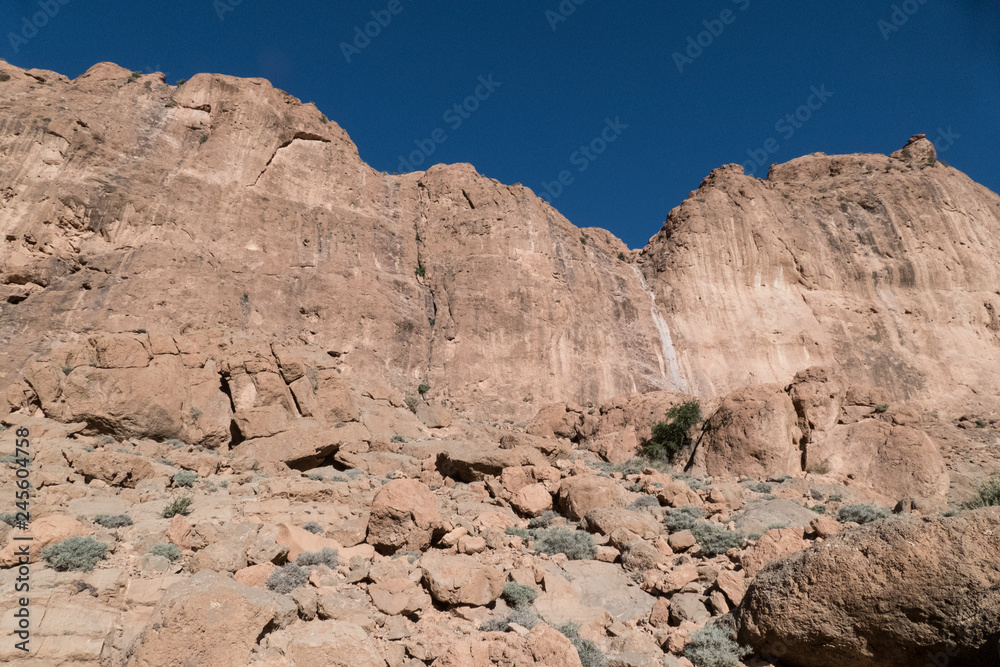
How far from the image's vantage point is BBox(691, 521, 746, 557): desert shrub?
27.2ft

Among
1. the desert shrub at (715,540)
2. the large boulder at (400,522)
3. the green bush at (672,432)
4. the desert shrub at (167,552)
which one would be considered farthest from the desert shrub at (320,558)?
the green bush at (672,432)

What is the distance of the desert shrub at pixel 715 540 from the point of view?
326 inches

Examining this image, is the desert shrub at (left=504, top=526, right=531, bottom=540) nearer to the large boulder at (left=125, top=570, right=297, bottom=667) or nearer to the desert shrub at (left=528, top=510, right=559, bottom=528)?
the desert shrub at (left=528, top=510, right=559, bottom=528)

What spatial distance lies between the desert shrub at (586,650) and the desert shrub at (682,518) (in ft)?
12.3

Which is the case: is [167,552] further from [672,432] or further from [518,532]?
[672,432]

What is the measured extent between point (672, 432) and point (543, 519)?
417 inches

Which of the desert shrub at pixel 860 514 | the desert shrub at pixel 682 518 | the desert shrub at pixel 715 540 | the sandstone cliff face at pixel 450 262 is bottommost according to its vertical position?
the desert shrub at pixel 715 540

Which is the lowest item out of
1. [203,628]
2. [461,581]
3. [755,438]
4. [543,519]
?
[203,628]

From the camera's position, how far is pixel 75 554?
20.2 ft

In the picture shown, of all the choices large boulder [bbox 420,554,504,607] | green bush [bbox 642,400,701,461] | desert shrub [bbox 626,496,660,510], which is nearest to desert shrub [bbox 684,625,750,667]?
large boulder [bbox 420,554,504,607]

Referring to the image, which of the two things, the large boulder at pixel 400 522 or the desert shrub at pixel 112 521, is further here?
the large boulder at pixel 400 522

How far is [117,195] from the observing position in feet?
81.8

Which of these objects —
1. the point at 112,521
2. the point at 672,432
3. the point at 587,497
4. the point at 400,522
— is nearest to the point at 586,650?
the point at 400,522

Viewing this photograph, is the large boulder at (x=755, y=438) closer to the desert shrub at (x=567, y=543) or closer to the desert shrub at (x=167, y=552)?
the desert shrub at (x=567, y=543)
